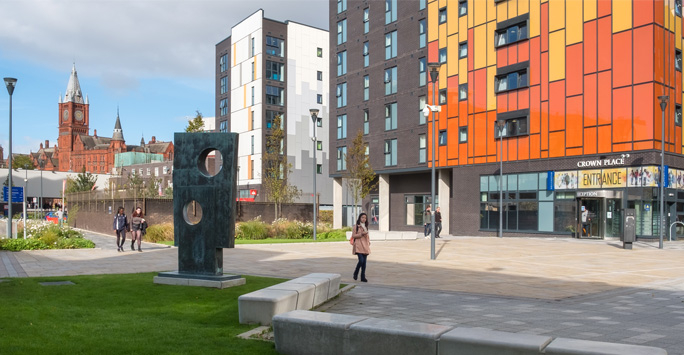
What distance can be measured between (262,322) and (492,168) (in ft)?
106

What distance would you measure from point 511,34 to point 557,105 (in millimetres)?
5875

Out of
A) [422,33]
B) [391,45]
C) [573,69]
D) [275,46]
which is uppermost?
[275,46]

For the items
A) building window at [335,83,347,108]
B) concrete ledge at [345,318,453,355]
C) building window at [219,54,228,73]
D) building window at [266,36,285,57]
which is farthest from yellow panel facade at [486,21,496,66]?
building window at [219,54,228,73]

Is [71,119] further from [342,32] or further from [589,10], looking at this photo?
[589,10]

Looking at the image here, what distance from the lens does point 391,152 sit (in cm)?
4631

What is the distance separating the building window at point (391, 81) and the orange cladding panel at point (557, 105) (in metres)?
14.0

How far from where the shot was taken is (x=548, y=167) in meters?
35.0

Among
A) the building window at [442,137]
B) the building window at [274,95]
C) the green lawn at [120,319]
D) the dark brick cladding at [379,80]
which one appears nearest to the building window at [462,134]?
the building window at [442,137]

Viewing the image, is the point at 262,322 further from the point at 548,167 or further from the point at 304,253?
the point at 548,167

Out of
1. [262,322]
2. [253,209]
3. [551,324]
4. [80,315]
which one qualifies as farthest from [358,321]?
[253,209]

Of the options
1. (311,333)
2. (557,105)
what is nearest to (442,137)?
(557,105)

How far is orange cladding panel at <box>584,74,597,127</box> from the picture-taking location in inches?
1281

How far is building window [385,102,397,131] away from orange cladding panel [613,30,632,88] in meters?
17.7

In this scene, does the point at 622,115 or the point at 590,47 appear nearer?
the point at 622,115
